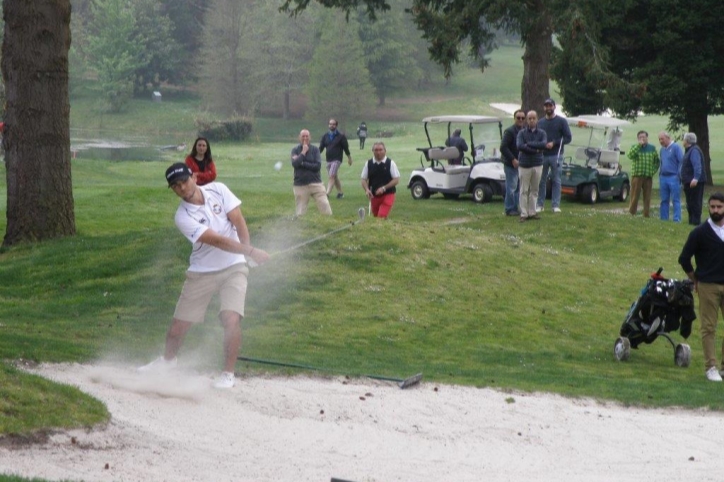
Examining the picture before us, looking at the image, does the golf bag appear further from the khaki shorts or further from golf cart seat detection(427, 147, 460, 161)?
golf cart seat detection(427, 147, 460, 161)

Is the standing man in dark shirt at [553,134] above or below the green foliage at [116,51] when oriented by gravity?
below

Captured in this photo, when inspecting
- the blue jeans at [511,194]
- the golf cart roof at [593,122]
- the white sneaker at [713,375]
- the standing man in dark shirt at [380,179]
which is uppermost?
the golf cart roof at [593,122]

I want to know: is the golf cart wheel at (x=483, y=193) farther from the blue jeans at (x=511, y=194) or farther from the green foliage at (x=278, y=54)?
the green foliage at (x=278, y=54)

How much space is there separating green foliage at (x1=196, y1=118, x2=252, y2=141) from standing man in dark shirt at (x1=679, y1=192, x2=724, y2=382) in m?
71.6

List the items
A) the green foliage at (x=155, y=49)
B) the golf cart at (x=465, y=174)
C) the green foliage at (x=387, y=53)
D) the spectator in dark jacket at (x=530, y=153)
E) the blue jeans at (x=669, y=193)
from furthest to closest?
the green foliage at (x=155, y=49) → the green foliage at (x=387, y=53) → the golf cart at (x=465, y=174) → the blue jeans at (x=669, y=193) → the spectator in dark jacket at (x=530, y=153)

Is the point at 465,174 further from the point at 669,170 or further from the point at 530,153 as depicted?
the point at 530,153

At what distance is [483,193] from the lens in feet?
104

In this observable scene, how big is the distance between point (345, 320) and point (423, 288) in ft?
6.85

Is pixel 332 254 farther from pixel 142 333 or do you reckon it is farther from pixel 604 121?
pixel 604 121

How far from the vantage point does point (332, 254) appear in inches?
684

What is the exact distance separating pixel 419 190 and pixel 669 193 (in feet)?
27.9

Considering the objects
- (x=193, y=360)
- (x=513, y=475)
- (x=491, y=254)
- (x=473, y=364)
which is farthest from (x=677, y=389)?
(x=491, y=254)

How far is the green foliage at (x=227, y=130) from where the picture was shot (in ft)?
274

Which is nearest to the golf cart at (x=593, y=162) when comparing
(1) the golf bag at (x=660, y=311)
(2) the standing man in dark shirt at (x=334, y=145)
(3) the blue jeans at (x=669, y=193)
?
(3) the blue jeans at (x=669, y=193)
